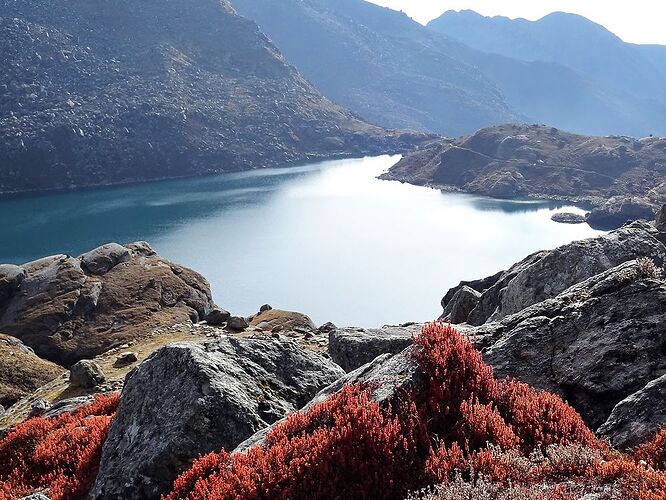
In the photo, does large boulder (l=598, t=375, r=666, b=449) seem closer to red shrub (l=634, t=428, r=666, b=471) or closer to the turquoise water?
red shrub (l=634, t=428, r=666, b=471)

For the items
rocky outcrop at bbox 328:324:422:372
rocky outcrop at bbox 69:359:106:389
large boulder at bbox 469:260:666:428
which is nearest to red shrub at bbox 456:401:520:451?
large boulder at bbox 469:260:666:428

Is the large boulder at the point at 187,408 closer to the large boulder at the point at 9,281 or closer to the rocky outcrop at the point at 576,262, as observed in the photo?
the rocky outcrop at the point at 576,262

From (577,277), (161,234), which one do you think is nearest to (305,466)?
(577,277)

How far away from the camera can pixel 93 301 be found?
4400cm

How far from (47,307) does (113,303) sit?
5.10 metres

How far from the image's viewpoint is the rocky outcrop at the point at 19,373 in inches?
1219

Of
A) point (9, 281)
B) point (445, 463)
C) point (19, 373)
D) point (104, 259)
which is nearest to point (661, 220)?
point (445, 463)

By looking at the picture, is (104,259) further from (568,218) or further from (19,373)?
A: (568,218)

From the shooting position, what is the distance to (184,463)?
35.9 ft

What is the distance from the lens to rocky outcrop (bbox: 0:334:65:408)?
3097 centimetres

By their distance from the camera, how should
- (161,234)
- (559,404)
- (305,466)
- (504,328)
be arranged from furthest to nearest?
1. (161,234)
2. (504,328)
3. (559,404)
4. (305,466)

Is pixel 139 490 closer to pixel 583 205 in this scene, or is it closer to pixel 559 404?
pixel 559 404

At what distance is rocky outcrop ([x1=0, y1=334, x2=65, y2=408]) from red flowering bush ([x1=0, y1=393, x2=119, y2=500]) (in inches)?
692

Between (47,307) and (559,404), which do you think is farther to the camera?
(47,307)
